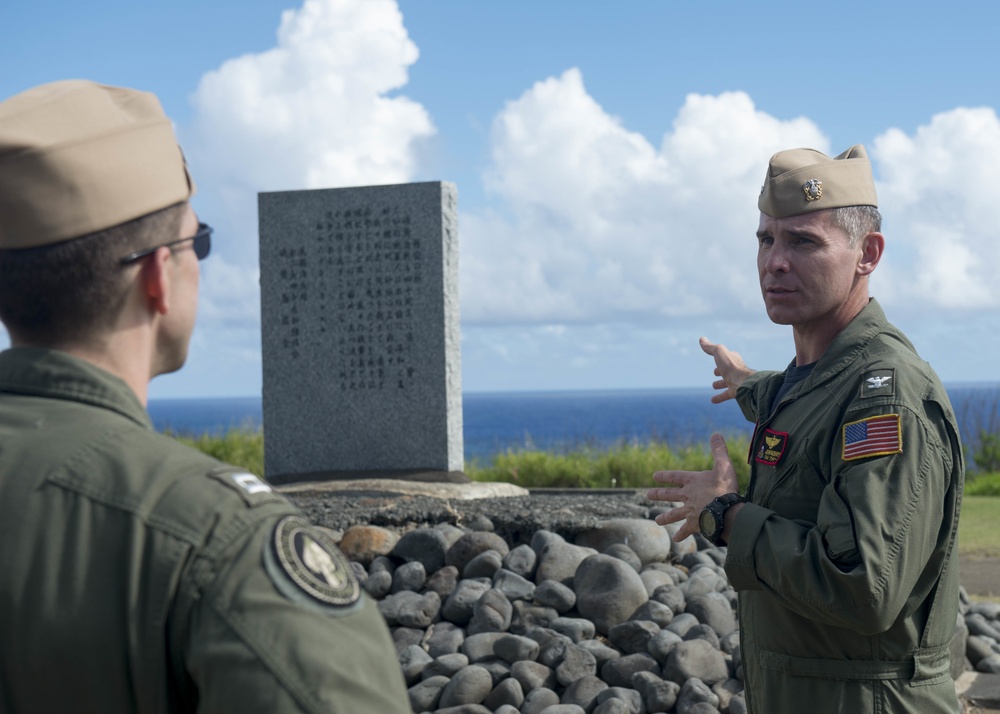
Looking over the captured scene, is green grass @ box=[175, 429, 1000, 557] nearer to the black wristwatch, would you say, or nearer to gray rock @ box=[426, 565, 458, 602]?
gray rock @ box=[426, 565, 458, 602]

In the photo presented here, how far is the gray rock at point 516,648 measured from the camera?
13.1 ft

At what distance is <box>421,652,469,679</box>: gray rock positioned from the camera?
13.0 feet

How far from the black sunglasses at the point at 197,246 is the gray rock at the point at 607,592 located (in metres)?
3.36

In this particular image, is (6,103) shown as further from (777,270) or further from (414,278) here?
(414,278)

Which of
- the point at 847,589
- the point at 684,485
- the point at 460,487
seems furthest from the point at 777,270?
the point at 460,487

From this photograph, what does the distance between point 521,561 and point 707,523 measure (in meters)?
2.80

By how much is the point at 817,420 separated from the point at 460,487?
616 cm

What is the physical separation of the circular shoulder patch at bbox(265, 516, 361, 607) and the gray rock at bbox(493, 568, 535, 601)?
141 inches

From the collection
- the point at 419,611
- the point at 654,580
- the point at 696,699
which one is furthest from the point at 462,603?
the point at 696,699

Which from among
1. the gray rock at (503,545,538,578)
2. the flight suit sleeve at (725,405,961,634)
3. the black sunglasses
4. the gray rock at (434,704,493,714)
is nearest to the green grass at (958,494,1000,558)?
the gray rock at (503,545,538,578)

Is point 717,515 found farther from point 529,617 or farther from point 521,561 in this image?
point 521,561

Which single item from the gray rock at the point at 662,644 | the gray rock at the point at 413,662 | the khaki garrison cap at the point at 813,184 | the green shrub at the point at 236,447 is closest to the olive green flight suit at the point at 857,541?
the khaki garrison cap at the point at 813,184

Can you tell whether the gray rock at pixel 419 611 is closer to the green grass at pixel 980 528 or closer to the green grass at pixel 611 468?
the green grass at pixel 980 528

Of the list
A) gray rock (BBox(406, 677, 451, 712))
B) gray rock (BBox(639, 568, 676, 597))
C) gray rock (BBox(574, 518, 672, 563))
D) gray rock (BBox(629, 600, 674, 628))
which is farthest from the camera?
gray rock (BBox(574, 518, 672, 563))
